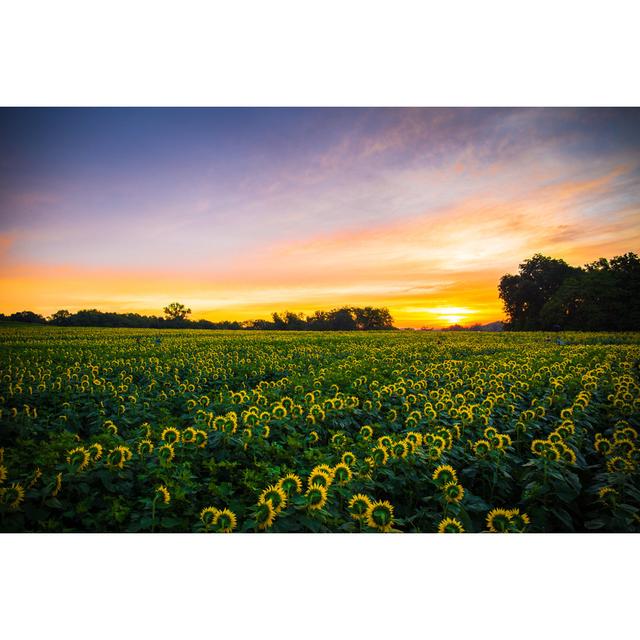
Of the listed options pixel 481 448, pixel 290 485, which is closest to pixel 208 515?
pixel 290 485

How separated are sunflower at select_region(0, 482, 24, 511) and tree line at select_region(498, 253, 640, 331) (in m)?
6.11

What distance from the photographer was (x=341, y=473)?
9.53 feet

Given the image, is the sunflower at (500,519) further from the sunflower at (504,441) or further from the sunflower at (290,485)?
the sunflower at (290,485)

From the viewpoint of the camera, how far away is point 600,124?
4742mm

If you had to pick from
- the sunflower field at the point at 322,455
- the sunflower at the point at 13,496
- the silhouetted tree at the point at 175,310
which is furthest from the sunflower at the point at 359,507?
the silhouetted tree at the point at 175,310

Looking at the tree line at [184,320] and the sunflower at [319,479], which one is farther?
the tree line at [184,320]

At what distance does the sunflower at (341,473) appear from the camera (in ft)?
9.41

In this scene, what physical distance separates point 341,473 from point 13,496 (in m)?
2.37

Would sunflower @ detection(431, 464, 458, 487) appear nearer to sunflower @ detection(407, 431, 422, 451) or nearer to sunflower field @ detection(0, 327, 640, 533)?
sunflower field @ detection(0, 327, 640, 533)

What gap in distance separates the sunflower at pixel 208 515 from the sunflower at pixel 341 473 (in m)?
0.87

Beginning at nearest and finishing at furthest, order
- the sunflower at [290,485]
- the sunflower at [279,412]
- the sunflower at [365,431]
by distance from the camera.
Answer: the sunflower at [290,485] → the sunflower at [365,431] → the sunflower at [279,412]

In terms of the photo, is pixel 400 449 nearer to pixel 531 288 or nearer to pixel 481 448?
pixel 481 448
